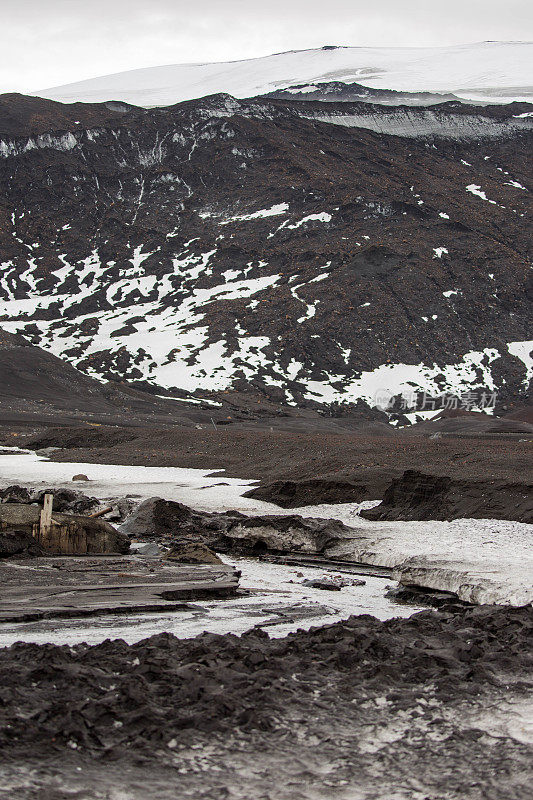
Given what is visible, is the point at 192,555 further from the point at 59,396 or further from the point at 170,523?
the point at 59,396

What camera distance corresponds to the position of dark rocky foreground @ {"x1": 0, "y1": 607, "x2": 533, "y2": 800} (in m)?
4.54

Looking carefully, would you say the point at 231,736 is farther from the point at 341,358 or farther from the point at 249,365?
the point at 341,358

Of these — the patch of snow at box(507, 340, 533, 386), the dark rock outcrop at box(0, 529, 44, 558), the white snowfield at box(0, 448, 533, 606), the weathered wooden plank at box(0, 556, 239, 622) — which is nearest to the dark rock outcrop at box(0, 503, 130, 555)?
the dark rock outcrop at box(0, 529, 44, 558)

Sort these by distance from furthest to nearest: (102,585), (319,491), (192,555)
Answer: (319,491) < (192,555) < (102,585)

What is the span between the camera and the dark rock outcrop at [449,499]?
17328mm

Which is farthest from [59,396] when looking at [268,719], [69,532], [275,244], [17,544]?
[268,719]

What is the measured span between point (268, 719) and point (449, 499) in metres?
13.3

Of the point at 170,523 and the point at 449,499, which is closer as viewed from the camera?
the point at 170,523

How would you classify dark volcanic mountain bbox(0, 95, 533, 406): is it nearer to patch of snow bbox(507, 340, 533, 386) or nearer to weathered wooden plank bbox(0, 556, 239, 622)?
patch of snow bbox(507, 340, 533, 386)

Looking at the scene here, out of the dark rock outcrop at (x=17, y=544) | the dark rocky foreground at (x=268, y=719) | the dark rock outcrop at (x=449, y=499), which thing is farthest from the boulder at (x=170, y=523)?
the dark rocky foreground at (x=268, y=719)

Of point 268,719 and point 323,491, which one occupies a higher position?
point 268,719

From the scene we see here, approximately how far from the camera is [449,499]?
18062 millimetres

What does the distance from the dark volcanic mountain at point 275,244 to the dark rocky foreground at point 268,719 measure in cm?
6419

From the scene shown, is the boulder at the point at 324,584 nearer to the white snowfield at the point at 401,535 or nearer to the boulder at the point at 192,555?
the white snowfield at the point at 401,535
